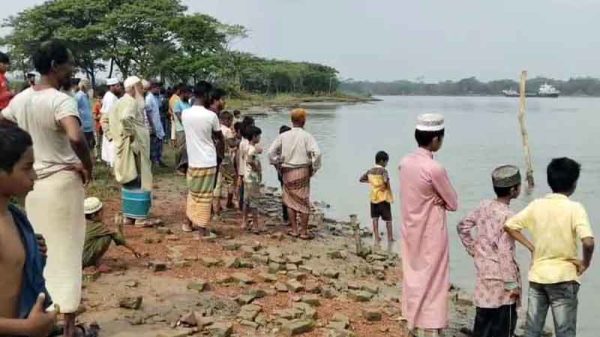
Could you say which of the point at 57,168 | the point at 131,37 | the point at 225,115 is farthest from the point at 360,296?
the point at 131,37

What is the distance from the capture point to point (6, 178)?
2.50 m

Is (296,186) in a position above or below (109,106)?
below

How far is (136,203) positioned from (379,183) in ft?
11.5

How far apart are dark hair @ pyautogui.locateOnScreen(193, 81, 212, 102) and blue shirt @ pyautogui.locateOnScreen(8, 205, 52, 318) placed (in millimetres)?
5154

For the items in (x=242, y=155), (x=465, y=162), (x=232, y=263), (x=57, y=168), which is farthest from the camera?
(x=465, y=162)

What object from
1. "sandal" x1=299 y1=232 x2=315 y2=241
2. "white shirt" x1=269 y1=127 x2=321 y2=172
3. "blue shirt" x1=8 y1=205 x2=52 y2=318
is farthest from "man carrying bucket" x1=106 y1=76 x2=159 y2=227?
"blue shirt" x1=8 y1=205 x2=52 y2=318

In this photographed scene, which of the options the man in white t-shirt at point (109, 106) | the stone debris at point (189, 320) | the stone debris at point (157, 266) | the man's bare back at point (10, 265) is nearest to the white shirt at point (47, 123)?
the stone debris at point (189, 320)

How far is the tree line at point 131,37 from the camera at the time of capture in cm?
4181

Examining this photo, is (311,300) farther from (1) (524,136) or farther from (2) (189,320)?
(1) (524,136)

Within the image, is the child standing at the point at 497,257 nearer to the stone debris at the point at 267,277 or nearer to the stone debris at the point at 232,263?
the stone debris at the point at 267,277

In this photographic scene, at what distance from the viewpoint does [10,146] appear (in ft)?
8.14

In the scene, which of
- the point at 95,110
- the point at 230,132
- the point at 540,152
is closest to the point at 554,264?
the point at 230,132

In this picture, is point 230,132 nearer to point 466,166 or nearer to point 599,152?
point 466,166

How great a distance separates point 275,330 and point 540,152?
28.8m
